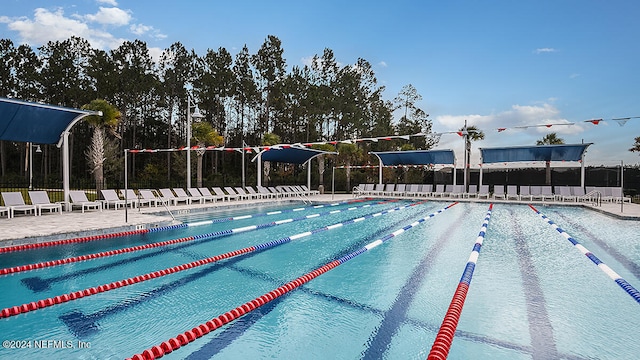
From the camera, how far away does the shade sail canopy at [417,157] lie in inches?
822

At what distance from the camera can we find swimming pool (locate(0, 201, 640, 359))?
3193 mm

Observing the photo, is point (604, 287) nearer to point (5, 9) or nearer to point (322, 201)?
point (322, 201)

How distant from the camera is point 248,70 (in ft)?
97.0

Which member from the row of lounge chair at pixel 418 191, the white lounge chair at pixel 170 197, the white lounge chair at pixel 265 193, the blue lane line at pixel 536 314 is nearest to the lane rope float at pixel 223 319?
the blue lane line at pixel 536 314

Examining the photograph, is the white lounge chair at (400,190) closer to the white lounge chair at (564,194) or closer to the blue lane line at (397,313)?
the white lounge chair at (564,194)

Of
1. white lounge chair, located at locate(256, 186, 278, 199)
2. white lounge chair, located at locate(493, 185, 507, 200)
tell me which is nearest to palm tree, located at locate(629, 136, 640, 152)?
white lounge chair, located at locate(493, 185, 507, 200)

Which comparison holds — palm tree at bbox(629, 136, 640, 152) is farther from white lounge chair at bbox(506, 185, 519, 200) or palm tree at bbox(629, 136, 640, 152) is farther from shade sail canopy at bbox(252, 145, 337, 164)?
shade sail canopy at bbox(252, 145, 337, 164)

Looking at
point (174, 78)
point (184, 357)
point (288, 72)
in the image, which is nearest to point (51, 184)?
point (174, 78)

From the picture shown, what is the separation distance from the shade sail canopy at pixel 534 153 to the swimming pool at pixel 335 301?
37.3 ft

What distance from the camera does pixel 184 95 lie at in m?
30.0

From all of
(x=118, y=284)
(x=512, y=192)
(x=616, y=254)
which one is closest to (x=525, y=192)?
(x=512, y=192)

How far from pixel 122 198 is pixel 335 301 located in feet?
35.8

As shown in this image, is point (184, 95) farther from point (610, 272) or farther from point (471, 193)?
point (610, 272)

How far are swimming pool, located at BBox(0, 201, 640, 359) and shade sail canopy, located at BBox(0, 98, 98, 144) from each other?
4.28 m
